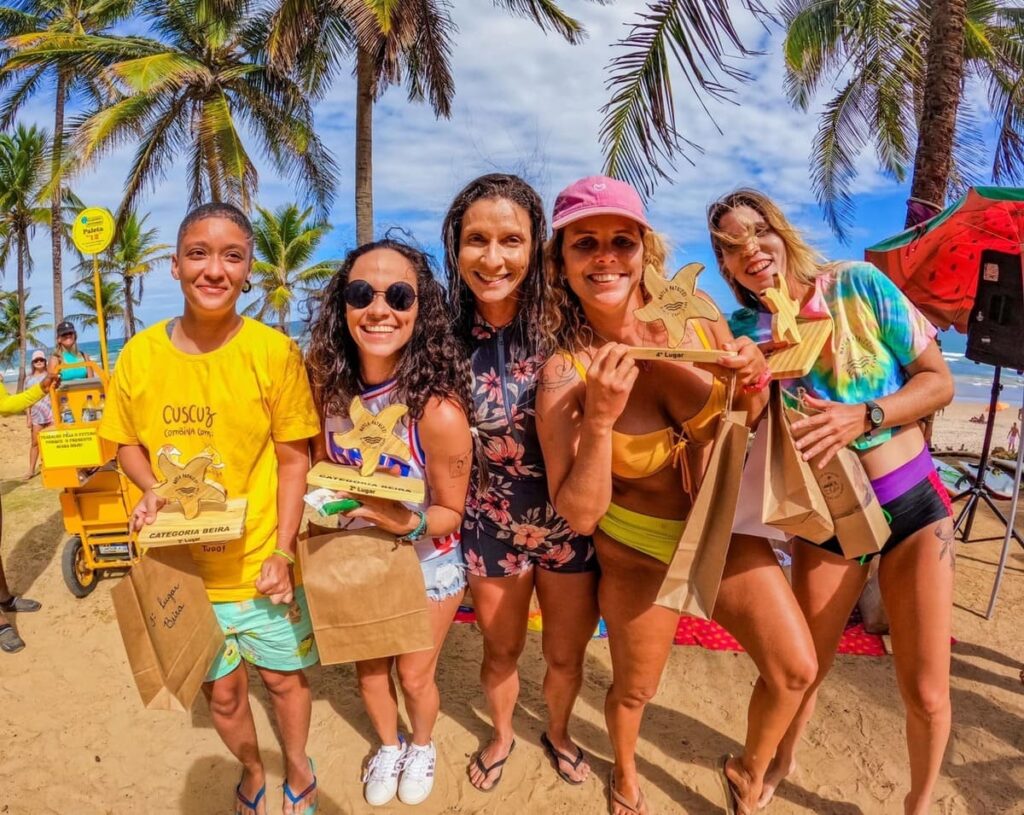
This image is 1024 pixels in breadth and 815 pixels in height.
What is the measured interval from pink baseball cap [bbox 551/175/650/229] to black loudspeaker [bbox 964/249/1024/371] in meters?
3.04

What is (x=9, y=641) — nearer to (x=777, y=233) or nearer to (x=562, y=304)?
(x=562, y=304)

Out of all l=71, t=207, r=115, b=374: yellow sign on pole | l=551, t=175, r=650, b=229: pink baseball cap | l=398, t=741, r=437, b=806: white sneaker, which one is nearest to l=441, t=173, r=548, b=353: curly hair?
l=551, t=175, r=650, b=229: pink baseball cap

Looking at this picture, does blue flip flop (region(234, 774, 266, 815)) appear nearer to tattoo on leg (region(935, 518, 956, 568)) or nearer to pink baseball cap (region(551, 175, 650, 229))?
pink baseball cap (region(551, 175, 650, 229))

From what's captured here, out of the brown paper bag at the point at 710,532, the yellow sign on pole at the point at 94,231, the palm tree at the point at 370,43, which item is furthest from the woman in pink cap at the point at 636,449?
the palm tree at the point at 370,43

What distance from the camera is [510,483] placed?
2.25m

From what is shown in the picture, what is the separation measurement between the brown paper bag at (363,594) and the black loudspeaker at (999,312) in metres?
3.69

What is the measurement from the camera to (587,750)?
2895 millimetres

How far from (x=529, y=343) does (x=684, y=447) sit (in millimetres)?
638

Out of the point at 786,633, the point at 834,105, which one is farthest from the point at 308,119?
the point at 786,633

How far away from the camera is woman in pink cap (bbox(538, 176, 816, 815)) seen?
1845 mm

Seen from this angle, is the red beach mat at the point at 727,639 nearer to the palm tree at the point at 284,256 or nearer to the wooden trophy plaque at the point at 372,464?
the wooden trophy plaque at the point at 372,464

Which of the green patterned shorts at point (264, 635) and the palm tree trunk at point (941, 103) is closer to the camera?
the green patterned shorts at point (264, 635)

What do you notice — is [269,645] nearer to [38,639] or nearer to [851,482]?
[851,482]

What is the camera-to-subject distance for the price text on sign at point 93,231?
4387 millimetres
